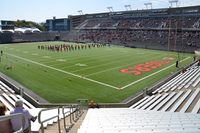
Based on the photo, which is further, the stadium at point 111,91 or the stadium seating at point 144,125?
the stadium at point 111,91

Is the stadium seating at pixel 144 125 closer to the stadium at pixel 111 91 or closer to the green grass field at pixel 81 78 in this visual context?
the stadium at pixel 111 91

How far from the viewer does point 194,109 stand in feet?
44.1

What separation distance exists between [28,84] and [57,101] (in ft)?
17.7

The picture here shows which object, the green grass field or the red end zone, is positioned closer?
the green grass field

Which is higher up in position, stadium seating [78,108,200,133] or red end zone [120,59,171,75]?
stadium seating [78,108,200,133]

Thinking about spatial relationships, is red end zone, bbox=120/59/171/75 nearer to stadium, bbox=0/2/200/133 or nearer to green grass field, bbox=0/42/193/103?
stadium, bbox=0/2/200/133

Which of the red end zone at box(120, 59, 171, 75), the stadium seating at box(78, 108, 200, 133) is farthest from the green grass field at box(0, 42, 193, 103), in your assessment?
the stadium seating at box(78, 108, 200, 133)

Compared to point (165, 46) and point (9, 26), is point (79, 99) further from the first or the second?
point (9, 26)

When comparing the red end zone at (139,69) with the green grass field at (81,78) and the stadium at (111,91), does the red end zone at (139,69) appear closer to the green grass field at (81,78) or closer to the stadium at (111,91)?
the stadium at (111,91)

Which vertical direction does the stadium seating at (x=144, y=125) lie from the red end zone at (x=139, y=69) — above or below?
above

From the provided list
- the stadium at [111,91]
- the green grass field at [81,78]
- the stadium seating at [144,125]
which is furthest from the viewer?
the green grass field at [81,78]

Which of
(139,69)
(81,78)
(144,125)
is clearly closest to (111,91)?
(81,78)

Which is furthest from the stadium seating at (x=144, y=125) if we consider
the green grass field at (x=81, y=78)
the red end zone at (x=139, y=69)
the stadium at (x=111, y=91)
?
the red end zone at (x=139, y=69)

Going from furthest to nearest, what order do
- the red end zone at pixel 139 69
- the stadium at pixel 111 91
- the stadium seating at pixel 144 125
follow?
the red end zone at pixel 139 69 < the stadium at pixel 111 91 < the stadium seating at pixel 144 125
